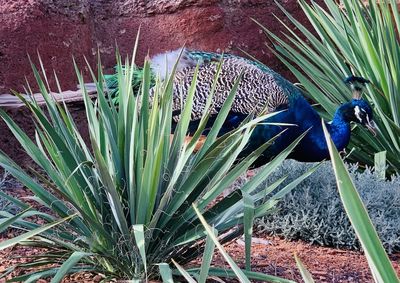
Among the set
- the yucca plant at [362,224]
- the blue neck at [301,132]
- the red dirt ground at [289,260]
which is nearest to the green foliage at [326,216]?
the red dirt ground at [289,260]

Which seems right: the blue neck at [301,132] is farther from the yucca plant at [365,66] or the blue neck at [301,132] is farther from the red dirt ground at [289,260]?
the red dirt ground at [289,260]

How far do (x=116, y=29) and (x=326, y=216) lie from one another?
8.52ft

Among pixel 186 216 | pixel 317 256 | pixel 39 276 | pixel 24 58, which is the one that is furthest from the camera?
pixel 24 58

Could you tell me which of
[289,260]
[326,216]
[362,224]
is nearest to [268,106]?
[326,216]

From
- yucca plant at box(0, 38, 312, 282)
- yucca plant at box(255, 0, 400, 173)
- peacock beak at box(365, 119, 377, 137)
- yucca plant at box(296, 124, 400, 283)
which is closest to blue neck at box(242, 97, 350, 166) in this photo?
peacock beak at box(365, 119, 377, 137)

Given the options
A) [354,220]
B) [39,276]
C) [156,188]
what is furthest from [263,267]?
[354,220]

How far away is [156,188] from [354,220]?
51.8 inches

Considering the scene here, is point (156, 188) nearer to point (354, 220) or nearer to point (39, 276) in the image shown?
point (39, 276)

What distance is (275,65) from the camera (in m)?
6.26

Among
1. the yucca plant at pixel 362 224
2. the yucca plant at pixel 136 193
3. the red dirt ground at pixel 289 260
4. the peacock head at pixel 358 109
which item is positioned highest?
the yucca plant at pixel 362 224

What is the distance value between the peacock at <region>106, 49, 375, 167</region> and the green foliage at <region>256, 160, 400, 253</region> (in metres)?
0.80

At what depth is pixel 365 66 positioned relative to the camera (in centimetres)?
509

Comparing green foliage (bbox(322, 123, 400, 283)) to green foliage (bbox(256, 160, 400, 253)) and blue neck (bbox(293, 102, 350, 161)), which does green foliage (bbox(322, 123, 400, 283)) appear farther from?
blue neck (bbox(293, 102, 350, 161))

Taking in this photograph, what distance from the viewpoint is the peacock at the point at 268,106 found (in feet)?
15.8
